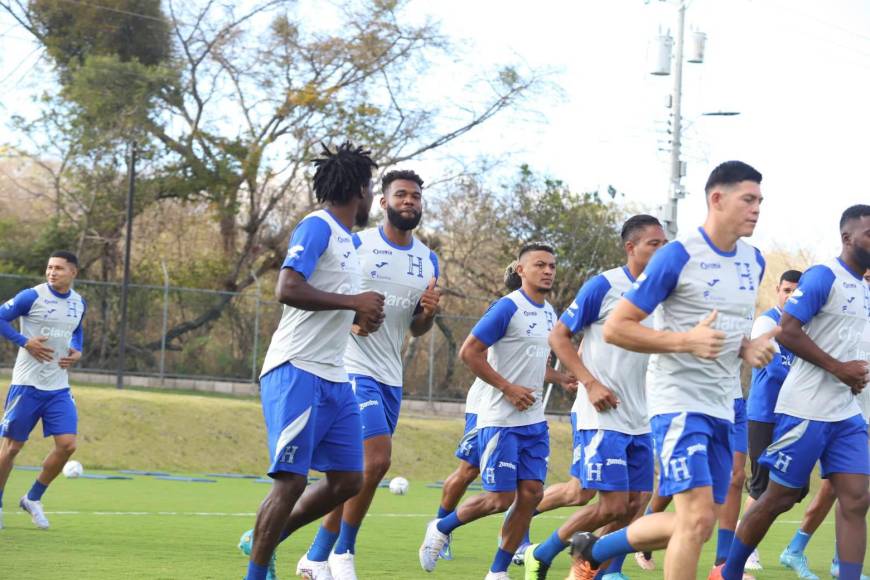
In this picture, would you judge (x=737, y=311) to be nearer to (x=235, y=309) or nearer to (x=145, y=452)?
(x=145, y=452)

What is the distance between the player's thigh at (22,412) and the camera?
11891 millimetres

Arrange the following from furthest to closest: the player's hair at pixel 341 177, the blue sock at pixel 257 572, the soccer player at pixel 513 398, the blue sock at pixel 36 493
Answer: the blue sock at pixel 36 493
the soccer player at pixel 513 398
the player's hair at pixel 341 177
the blue sock at pixel 257 572

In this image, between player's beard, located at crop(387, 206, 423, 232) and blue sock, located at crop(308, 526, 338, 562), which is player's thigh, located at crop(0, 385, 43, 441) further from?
blue sock, located at crop(308, 526, 338, 562)

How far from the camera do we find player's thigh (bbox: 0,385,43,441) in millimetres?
11891

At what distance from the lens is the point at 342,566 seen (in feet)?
26.7

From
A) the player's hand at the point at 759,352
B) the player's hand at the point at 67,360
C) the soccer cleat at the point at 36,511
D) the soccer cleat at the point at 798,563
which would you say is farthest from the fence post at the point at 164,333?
the player's hand at the point at 759,352

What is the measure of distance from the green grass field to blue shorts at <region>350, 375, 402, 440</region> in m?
1.05

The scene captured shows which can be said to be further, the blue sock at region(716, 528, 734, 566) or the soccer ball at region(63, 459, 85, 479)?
the soccer ball at region(63, 459, 85, 479)

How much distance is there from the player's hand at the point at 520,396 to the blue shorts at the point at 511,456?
0.92 ft

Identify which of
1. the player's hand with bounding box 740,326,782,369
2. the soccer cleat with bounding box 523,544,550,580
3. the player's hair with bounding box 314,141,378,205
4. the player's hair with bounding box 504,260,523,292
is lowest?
the soccer cleat with bounding box 523,544,550,580

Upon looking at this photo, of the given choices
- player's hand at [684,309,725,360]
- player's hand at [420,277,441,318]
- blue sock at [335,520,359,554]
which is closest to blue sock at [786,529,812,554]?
player's hand at [420,277,441,318]

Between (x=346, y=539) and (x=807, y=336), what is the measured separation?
127 inches

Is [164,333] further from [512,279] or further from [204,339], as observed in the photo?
[512,279]

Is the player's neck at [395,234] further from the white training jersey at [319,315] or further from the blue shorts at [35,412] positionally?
the blue shorts at [35,412]
